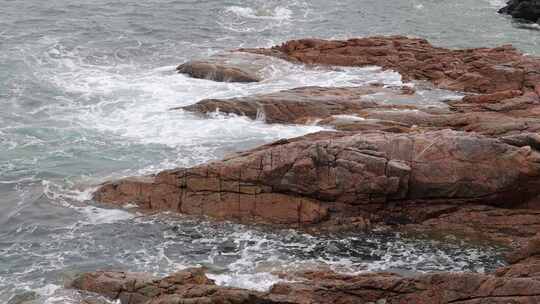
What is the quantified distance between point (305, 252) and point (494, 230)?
18.8 feet

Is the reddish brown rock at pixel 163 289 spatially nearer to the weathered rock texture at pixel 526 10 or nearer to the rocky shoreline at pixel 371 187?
the rocky shoreline at pixel 371 187

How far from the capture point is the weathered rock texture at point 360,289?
16.2m

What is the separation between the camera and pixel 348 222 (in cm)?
2450

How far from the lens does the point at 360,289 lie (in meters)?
17.7

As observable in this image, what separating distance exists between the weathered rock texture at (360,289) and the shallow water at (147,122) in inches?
83.6

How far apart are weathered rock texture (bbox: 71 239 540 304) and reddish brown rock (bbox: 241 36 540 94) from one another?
17.3m

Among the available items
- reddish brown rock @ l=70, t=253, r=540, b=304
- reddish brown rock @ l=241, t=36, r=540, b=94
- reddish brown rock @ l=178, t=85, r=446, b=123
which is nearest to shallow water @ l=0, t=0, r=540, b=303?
reddish brown rock @ l=178, t=85, r=446, b=123

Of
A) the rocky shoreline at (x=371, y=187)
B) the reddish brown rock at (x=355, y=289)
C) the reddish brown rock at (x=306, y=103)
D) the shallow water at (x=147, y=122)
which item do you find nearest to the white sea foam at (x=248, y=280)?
the shallow water at (x=147, y=122)

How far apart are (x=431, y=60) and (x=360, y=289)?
2383 cm

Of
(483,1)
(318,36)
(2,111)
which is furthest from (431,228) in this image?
(483,1)

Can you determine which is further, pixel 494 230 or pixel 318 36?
pixel 318 36

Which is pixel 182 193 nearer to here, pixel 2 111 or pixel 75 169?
pixel 75 169

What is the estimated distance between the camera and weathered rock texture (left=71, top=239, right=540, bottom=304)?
16.2m

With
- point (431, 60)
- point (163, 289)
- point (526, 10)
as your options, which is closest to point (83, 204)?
point (163, 289)
